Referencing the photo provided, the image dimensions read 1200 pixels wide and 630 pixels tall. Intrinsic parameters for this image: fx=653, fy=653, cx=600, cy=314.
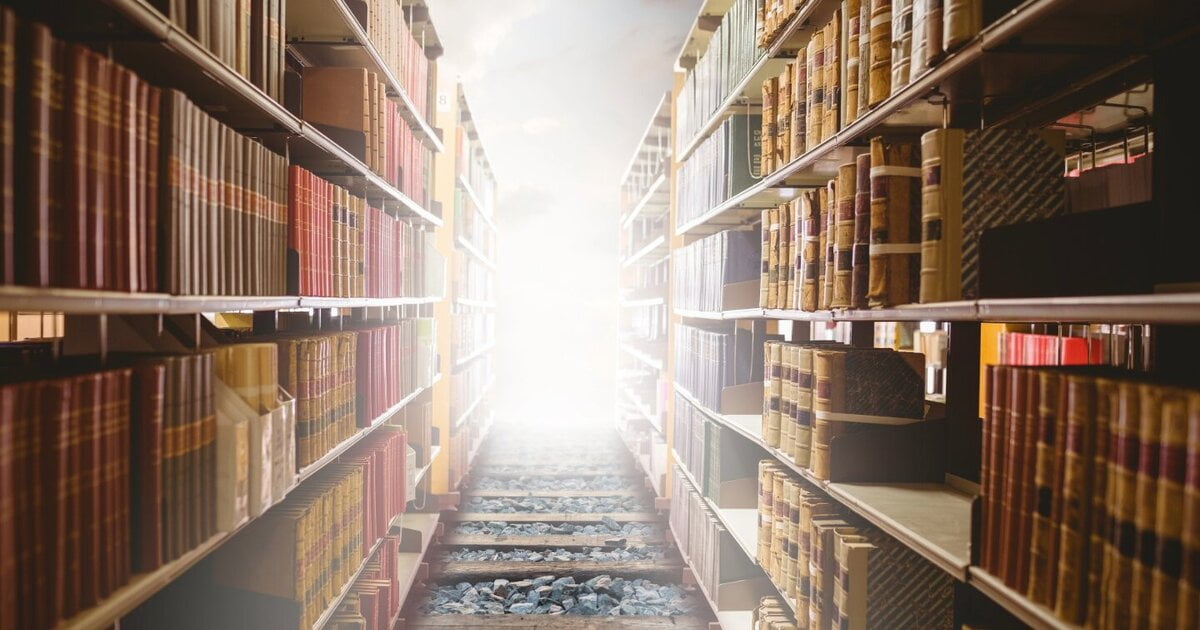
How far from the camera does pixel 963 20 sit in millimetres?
1131

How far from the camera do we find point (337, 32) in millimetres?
2209

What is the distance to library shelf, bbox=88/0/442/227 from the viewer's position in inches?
41.3

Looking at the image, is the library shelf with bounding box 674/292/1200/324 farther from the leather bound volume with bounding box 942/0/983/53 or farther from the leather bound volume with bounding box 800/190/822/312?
the leather bound volume with bounding box 942/0/983/53

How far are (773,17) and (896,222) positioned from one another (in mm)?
1132

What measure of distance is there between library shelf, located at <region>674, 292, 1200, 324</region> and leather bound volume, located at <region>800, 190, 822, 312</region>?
0.29m

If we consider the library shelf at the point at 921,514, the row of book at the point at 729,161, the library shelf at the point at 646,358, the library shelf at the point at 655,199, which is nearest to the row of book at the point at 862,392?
the library shelf at the point at 921,514

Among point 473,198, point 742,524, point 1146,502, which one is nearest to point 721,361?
point 742,524

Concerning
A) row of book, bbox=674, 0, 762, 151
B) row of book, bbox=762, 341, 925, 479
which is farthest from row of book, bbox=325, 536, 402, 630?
row of book, bbox=674, 0, 762, 151

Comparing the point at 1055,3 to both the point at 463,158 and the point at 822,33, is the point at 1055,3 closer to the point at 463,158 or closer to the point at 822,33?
the point at 822,33

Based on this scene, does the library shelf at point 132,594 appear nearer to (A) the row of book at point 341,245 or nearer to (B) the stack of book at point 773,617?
(A) the row of book at point 341,245

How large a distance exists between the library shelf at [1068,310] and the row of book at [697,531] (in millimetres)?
1582

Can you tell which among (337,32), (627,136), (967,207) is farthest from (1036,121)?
(627,136)

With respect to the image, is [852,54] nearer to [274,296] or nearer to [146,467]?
[274,296]

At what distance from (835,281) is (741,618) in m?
1.69
